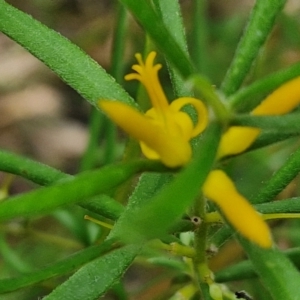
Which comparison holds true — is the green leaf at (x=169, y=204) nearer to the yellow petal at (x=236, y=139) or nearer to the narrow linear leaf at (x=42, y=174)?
the yellow petal at (x=236, y=139)

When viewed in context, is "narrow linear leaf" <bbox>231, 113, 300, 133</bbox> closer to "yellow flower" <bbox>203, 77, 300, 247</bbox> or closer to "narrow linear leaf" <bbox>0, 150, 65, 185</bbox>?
"yellow flower" <bbox>203, 77, 300, 247</bbox>

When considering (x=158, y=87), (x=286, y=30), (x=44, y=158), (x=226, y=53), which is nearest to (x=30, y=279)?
(x=158, y=87)

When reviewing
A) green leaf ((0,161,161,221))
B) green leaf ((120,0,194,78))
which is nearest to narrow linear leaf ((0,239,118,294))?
green leaf ((0,161,161,221))

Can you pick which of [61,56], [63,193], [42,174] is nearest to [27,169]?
[42,174]

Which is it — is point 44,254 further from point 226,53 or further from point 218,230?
point 218,230

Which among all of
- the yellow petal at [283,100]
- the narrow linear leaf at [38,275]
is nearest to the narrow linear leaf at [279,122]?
the yellow petal at [283,100]
